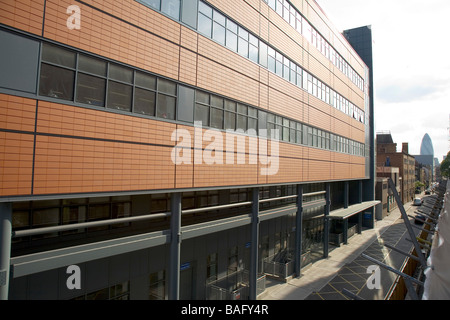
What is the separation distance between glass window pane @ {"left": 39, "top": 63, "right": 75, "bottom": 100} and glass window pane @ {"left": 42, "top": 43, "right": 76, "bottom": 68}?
170 mm

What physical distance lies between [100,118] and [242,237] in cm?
1099

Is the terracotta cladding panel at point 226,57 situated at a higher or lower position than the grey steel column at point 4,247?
higher

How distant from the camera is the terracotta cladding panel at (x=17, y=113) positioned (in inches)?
249

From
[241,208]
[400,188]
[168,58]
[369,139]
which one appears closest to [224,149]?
[168,58]

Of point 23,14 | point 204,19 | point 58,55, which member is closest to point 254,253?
point 204,19

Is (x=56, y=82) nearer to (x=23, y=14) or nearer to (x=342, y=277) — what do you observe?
(x=23, y=14)

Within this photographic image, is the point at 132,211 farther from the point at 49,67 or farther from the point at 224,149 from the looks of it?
the point at 49,67

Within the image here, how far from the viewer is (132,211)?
10.6 meters

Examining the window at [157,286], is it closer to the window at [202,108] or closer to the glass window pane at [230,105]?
the window at [202,108]

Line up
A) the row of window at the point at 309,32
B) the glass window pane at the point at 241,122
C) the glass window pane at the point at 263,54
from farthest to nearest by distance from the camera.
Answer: the row of window at the point at 309,32 < the glass window pane at the point at 263,54 < the glass window pane at the point at 241,122

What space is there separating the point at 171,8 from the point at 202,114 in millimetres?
4021

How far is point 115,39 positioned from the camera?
850 centimetres

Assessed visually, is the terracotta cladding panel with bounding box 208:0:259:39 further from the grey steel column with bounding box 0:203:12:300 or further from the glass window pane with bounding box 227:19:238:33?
the grey steel column with bounding box 0:203:12:300

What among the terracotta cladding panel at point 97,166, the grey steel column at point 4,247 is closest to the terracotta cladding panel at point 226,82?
the terracotta cladding panel at point 97,166
